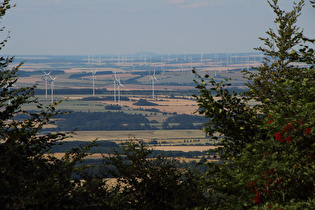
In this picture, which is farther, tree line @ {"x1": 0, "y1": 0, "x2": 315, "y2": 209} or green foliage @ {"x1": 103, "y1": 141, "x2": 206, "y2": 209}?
green foliage @ {"x1": 103, "y1": 141, "x2": 206, "y2": 209}

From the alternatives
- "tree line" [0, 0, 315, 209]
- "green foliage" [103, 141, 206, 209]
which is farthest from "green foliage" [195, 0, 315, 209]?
"green foliage" [103, 141, 206, 209]

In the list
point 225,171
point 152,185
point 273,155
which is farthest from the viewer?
point 152,185

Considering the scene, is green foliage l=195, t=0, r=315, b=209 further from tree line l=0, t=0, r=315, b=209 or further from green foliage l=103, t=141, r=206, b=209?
green foliage l=103, t=141, r=206, b=209

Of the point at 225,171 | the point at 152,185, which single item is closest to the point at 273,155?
the point at 225,171

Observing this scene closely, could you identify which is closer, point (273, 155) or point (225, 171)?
point (273, 155)

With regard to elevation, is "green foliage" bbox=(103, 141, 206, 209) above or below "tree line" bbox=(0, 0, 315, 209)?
below

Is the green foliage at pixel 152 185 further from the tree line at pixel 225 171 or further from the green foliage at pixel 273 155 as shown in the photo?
the green foliage at pixel 273 155

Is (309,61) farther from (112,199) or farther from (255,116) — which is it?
(112,199)

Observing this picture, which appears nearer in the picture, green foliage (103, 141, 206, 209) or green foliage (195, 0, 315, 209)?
green foliage (195, 0, 315, 209)

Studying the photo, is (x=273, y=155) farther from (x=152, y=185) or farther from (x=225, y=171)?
(x=152, y=185)

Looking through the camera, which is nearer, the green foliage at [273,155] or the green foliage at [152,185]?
the green foliage at [273,155]

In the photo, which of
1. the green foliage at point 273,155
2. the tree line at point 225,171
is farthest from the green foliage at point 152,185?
the green foliage at point 273,155

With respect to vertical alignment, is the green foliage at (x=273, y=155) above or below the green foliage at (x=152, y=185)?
above
